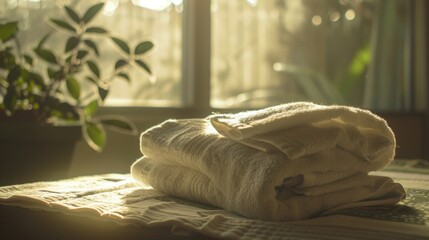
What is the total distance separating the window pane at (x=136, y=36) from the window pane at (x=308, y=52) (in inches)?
7.2

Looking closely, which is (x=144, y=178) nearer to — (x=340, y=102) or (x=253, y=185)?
(x=253, y=185)

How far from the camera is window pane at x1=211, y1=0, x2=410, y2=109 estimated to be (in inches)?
95.2

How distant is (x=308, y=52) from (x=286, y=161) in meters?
1.97

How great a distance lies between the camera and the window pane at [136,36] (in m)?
1.82

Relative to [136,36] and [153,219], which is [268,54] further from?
[153,219]

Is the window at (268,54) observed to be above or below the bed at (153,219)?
above

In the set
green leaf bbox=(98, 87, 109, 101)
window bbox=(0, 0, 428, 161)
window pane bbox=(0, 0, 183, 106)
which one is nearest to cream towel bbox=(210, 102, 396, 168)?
green leaf bbox=(98, 87, 109, 101)

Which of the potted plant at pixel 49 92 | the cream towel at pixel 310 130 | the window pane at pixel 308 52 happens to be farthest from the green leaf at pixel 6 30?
the window pane at pixel 308 52

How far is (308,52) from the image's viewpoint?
2609 mm

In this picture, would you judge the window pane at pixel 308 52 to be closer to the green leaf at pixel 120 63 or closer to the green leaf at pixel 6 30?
the green leaf at pixel 120 63

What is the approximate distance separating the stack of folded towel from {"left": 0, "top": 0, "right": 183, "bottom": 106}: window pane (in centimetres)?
106

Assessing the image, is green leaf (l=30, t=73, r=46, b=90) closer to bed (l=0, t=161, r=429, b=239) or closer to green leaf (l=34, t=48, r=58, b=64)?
green leaf (l=34, t=48, r=58, b=64)

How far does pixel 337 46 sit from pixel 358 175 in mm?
1924

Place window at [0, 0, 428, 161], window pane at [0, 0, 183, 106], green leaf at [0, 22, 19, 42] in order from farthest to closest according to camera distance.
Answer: window at [0, 0, 428, 161], window pane at [0, 0, 183, 106], green leaf at [0, 22, 19, 42]
